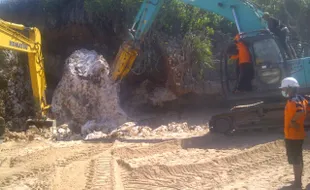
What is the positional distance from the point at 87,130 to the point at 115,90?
1474 millimetres

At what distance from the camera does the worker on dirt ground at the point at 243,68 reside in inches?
287

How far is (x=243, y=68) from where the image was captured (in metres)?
7.30

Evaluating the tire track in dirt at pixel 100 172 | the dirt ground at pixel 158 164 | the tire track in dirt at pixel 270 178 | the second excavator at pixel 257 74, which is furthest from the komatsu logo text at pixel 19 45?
the tire track in dirt at pixel 270 178

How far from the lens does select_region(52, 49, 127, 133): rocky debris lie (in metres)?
10.0

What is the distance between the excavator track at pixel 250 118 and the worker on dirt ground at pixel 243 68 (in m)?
0.41

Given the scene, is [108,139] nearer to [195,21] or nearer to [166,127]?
[166,127]

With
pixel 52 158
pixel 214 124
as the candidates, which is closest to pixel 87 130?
pixel 52 158

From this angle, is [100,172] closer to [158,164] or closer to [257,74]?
[158,164]

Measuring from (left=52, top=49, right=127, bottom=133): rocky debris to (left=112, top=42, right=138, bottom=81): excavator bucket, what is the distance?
52 centimetres

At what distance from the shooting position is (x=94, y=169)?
583cm

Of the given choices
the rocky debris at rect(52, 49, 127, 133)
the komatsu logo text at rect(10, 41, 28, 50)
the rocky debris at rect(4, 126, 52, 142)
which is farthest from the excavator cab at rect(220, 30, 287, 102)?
the komatsu logo text at rect(10, 41, 28, 50)

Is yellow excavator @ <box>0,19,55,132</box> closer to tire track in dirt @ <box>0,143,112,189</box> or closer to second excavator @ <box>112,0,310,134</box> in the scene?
tire track in dirt @ <box>0,143,112,189</box>

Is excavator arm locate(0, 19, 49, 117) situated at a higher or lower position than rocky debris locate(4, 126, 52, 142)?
higher

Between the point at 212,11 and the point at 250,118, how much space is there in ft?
8.49
